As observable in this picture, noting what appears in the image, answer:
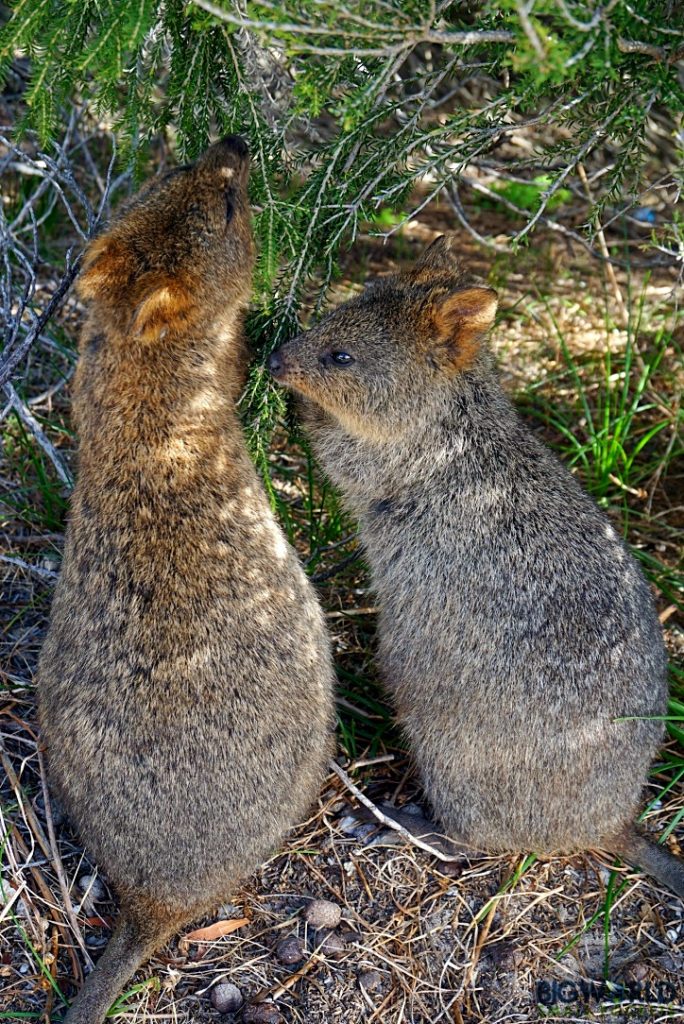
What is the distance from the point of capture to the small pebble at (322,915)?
3.81 meters

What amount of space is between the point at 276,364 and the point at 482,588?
123cm

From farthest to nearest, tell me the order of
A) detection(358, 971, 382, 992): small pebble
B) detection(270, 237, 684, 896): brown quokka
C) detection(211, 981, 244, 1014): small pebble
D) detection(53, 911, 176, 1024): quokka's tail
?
detection(270, 237, 684, 896): brown quokka
detection(358, 971, 382, 992): small pebble
detection(211, 981, 244, 1014): small pebble
detection(53, 911, 176, 1024): quokka's tail

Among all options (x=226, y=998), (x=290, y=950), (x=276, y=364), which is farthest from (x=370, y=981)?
(x=276, y=364)

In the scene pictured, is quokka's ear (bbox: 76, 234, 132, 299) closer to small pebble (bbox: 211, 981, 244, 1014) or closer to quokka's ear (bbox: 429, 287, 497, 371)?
quokka's ear (bbox: 429, 287, 497, 371)

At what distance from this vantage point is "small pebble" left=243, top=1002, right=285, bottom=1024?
138 inches

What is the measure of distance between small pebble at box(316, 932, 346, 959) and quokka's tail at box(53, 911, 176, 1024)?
0.57m

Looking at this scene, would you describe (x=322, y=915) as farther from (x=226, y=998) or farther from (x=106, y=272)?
(x=106, y=272)

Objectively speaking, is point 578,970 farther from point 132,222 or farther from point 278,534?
point 132,222

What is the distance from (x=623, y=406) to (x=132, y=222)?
2.83m

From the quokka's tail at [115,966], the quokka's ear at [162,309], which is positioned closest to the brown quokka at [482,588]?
the quokka's ear at [162,309]

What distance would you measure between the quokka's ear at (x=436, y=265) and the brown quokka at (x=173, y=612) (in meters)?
0.74

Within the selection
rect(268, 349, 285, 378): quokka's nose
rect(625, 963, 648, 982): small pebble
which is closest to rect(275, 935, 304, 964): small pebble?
rect(625, 963, 648, 982): small pebble

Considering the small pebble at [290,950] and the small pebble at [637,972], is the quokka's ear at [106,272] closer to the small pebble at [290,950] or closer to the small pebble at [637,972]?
the small pebble at [290,950]

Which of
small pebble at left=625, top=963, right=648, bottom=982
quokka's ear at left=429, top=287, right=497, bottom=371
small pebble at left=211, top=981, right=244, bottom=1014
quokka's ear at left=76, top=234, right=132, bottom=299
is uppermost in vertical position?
A: quokka's ear at left=76, top=234, right=132, bottom=299
